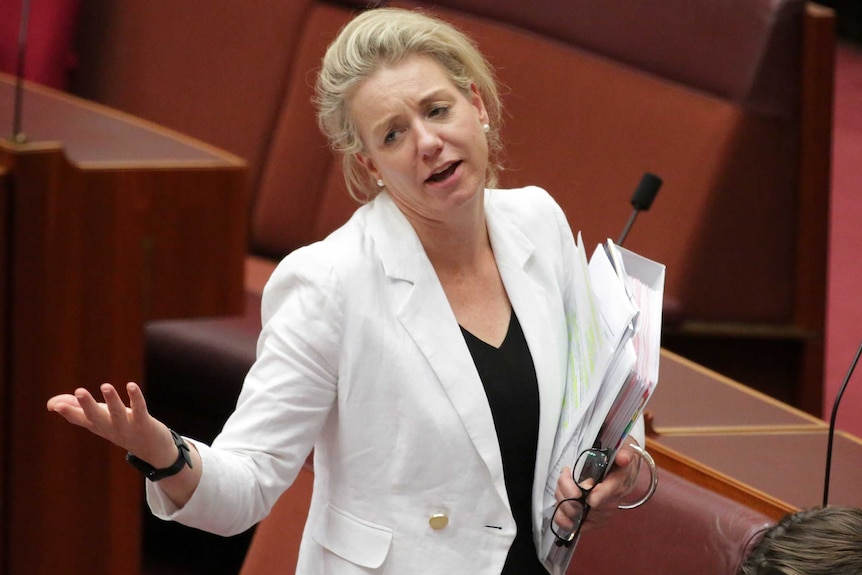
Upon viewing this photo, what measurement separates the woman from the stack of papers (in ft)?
0.05

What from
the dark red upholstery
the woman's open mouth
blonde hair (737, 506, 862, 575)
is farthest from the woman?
the dark red upholstery

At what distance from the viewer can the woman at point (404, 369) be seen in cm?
98

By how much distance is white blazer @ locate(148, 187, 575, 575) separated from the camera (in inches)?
38.2

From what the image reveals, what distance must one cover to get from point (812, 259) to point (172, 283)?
117cm

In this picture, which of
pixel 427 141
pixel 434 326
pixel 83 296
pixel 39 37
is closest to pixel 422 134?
pixel 427 141

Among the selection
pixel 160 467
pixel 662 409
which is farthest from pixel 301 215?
pixel 160 467

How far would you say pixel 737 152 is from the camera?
2180 millimetres

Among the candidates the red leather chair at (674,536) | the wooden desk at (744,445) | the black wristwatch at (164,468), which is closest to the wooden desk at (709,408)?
the wooden desk at (744,445)

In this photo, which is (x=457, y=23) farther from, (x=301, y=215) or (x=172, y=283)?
(x=172, y=283)

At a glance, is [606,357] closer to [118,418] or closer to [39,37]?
[118,418]

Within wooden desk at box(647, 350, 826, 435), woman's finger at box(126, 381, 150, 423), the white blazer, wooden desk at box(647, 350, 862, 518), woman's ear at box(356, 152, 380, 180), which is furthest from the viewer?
wooden desk at box(647, 350, 826, 435)

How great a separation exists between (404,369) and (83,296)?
752 millimetres

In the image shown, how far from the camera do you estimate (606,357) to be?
94 centimetres

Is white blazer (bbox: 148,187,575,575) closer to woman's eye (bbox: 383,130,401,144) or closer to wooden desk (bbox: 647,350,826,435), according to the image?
woman's eye (bbox: 383,130,401,144)
